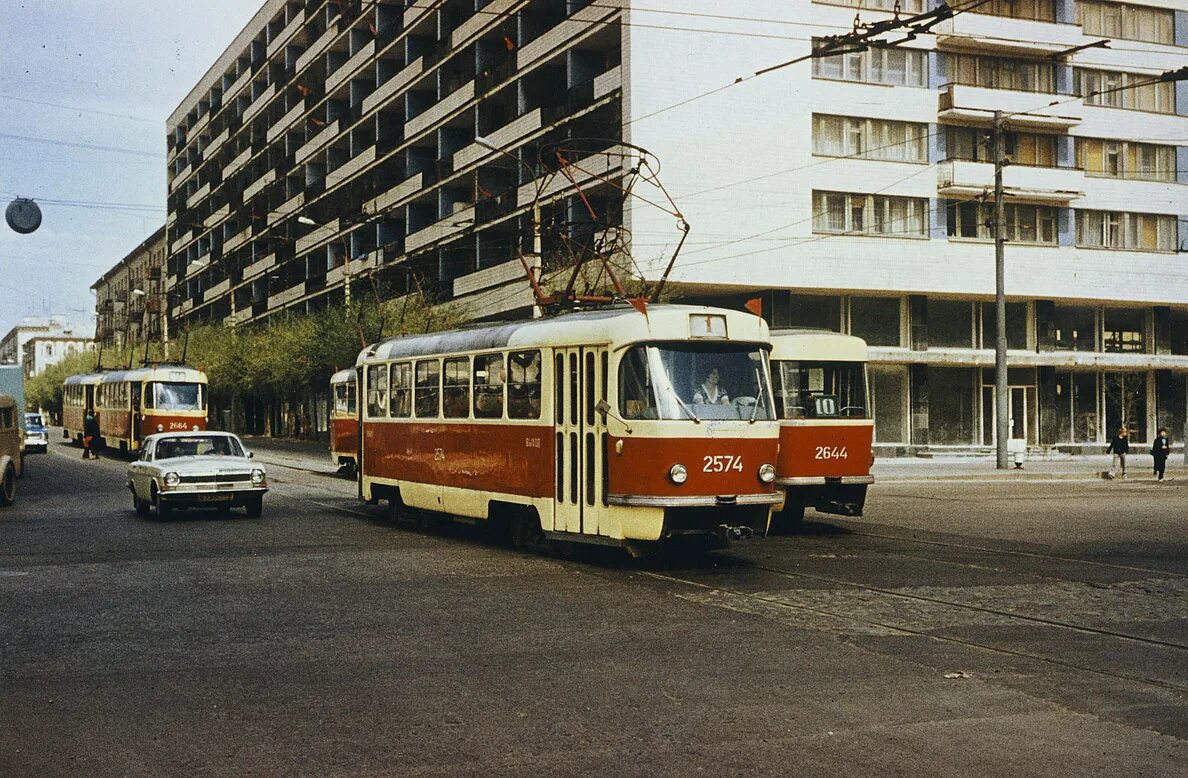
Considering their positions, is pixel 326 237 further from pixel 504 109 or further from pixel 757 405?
pixel 757 405

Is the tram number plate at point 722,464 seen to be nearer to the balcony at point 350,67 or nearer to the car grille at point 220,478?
the car grille at point 220,478

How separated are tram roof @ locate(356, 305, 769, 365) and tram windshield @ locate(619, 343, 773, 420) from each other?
0.17 metres

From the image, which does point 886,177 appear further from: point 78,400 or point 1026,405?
point 78,400

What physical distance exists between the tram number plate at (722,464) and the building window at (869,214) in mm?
29211

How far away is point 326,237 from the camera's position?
70875 mm

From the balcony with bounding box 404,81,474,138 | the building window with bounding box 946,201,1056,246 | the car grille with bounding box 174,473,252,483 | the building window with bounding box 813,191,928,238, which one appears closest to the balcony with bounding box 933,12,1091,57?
the building window with bounding box 946,201,1056,246

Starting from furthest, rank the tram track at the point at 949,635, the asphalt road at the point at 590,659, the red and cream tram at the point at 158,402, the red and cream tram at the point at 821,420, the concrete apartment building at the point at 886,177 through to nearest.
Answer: the red and cream tram at the point at 158,402 → the concrete apartment building at the point at 886,177 → the red and cream tram at the point at 821,420 → the tram track at the point at 949,635 → the asphalt road at the point at 590,659

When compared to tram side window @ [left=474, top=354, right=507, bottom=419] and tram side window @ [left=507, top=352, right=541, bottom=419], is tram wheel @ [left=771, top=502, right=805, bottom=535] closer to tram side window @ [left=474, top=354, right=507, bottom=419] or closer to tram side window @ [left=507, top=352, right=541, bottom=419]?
tram side window @ [left=474, top=354, right=507, bottom=419]

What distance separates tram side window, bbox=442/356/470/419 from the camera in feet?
55.0

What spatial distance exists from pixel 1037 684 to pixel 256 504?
15371 mm

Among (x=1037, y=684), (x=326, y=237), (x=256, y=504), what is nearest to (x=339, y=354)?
(x=326, y=237)

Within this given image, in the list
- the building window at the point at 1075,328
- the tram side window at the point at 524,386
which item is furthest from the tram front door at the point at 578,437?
the building window at the point at 1075,328

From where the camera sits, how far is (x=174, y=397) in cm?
3997

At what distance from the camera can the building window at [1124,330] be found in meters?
48.4
